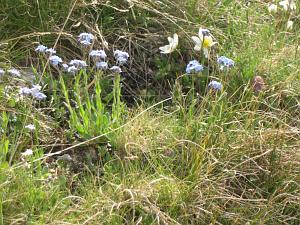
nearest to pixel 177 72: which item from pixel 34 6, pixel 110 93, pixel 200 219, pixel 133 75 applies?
pixel 133 75

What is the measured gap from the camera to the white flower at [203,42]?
2.97 meters

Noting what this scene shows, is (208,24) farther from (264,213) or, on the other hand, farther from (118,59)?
(264,213)

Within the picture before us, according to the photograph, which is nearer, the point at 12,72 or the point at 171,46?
the point at 12,72

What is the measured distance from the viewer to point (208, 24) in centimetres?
341

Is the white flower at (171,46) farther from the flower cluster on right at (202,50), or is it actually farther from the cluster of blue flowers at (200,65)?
the cluster of blue flowers at (200,65)

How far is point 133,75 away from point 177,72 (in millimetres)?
200

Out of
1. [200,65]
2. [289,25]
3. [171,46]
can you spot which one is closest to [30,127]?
[200,65]

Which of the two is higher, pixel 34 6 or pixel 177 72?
pixel 34 6

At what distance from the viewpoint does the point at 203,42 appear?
2.96 m

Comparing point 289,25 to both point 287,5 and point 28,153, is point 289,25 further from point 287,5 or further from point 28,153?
point 28,153

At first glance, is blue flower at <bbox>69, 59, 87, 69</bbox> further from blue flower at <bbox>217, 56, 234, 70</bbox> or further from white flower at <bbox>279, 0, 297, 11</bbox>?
white flower at <bbox>279, 0, 297, 11</bbox>

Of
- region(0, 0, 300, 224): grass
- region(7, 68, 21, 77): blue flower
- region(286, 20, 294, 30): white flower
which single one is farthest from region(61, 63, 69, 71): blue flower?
region(286, 20, 294, 30): white flower

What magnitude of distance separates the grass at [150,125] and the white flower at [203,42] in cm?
12

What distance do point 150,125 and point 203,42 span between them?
0.51 meters
